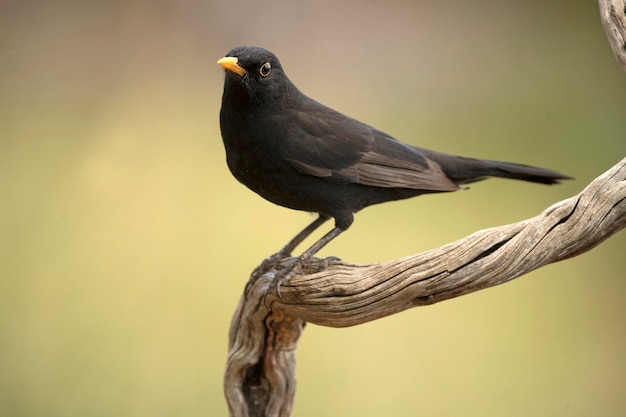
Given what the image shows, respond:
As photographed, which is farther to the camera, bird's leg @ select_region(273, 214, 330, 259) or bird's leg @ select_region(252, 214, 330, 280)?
bird's leg @ select_region(273, 214, 330, 259)

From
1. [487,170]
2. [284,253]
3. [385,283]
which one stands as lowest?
[385,283]

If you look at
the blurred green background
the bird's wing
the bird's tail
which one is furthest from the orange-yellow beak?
the blurred green background

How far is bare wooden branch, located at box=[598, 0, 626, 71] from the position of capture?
3.24 metres

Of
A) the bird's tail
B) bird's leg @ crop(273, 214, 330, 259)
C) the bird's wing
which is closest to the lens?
the bird's wing

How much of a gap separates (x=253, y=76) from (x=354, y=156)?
1.99 feet

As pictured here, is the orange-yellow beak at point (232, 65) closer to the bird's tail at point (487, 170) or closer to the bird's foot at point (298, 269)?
the bird's foot at point (298, 269)

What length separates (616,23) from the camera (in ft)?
10.7

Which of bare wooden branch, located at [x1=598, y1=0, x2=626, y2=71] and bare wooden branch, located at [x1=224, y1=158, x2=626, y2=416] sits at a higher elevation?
bare wooden branch, located at [x1=598, y1=0, x2=626, y2=71]

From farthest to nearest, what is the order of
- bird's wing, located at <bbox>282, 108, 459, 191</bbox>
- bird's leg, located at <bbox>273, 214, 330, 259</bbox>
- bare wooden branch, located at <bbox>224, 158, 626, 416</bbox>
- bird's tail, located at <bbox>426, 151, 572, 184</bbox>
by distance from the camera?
bird's leg, located at <bbox>273, 214, 330, 259</bbox> → bird's tail, located at <bbox>426, 151, 572, 184</bbox> → bird's wing, located at <bbox>282, 108, 459, 191</bbox> → bare wooden branch, located at <bbox>224, 158, 626, 416</bbox>

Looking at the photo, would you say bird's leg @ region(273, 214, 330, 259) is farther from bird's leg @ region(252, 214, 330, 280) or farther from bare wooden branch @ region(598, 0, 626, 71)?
bare wooden branch @ region(598, 0, 626, 71)

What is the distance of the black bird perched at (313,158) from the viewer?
11.3 ft

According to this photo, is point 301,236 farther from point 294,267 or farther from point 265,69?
point 265,69

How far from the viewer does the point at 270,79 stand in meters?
3.50

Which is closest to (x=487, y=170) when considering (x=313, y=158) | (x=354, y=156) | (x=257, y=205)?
(x=354, y=156)
